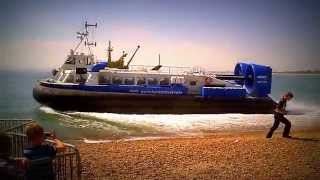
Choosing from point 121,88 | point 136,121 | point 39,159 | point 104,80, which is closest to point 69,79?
point 104,80

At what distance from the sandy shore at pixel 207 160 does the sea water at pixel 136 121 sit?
2340 millimetres

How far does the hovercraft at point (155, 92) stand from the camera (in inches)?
385

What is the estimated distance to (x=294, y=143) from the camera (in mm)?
5062

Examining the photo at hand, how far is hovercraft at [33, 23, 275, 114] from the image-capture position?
977 cm

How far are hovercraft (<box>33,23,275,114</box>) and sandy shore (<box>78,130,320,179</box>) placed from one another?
4509 mm

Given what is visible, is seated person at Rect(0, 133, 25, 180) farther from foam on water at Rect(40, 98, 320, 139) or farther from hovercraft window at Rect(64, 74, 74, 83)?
hovercraft window at Rect(64, 74, 74, 83)

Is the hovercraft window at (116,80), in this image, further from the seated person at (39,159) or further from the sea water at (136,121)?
the seated person at (39,159)

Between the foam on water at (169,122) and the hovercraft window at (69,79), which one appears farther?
the hovercraft window at (69,79)

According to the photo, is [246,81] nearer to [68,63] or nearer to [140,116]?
[140,116]

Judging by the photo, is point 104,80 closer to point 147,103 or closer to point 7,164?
point 147,103

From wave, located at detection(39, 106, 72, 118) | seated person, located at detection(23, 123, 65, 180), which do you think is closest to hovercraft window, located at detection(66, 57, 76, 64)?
wave, located at detection(39, 106, 72, 118)

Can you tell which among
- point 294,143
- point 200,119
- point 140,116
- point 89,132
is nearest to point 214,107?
point 200,119

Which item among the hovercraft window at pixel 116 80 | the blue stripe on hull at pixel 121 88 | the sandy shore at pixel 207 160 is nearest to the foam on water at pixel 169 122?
the blue stripe on hull at pixel 121 88

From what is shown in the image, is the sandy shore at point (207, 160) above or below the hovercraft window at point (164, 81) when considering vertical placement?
below
